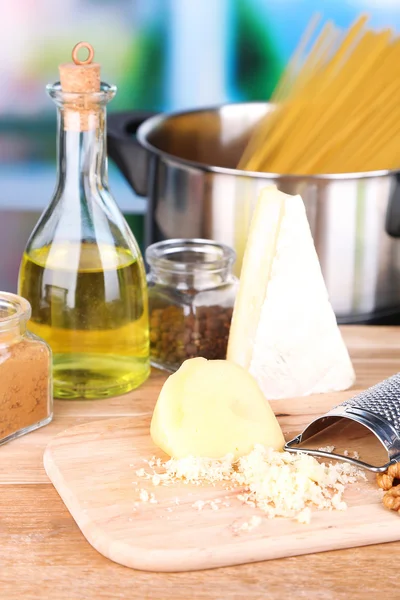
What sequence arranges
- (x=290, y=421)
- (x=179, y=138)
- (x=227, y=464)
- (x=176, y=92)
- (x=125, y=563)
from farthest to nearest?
(x=176, y=92) → (x=179, y=138) → (x=290, y=421) → (x=227, y=464) → (x=125, y=563)

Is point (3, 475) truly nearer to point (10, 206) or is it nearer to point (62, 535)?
point (62, 535)

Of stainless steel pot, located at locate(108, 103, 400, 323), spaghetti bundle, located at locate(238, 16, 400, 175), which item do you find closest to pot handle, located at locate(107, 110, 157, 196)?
stainless steel pot, located at locate(108, 103, 400, 323)

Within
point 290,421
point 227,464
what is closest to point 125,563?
point 227,464

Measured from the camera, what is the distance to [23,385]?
95 cm

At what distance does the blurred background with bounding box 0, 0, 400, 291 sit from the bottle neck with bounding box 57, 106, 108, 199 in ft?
2.61

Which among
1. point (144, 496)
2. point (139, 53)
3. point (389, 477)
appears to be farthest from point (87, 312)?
point (139, 53)

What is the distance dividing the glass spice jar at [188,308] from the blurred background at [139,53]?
0.72 meters

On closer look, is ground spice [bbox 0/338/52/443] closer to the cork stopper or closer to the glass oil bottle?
the glass oil bottle

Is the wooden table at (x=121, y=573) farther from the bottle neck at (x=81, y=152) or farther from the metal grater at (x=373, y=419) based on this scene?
the bottle neck at (x=81, y=152)

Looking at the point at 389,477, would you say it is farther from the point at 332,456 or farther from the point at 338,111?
the point at 338,111

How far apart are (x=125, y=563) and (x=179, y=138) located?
88cm

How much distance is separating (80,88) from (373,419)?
1.49 ft

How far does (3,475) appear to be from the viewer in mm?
904

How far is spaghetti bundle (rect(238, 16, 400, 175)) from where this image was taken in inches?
54.7
